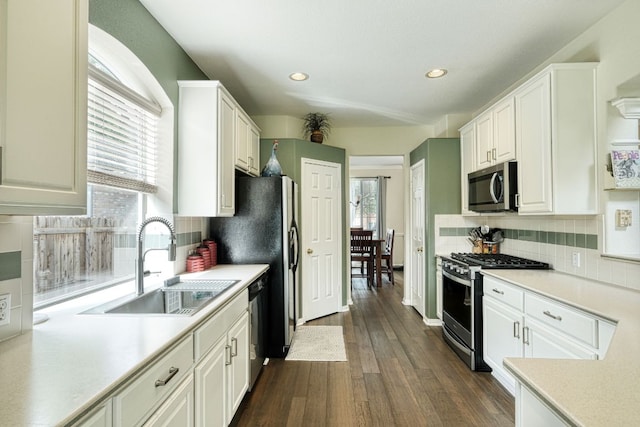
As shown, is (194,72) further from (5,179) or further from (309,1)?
(5,179)

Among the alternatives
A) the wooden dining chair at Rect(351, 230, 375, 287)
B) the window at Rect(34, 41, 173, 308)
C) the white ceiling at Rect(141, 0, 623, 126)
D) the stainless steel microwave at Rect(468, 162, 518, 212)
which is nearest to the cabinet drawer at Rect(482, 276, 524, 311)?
the stainless steel microwave at Rect(468, 162, 518, 212)

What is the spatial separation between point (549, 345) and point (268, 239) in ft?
7.14

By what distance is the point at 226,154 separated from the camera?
2.54 metres

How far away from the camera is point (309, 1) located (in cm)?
191

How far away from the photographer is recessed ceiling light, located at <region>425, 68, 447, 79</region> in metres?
2.83

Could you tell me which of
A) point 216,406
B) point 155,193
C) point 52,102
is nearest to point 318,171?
point 155,193

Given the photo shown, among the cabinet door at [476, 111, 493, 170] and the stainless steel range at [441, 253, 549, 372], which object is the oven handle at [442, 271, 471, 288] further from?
the cabinet door at [476, 111, 493, 170]

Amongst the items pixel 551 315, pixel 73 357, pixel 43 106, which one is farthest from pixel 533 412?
pixel 43 106

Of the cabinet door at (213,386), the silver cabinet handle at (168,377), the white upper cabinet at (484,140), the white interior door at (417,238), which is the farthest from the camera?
the white interior door at (417,238)

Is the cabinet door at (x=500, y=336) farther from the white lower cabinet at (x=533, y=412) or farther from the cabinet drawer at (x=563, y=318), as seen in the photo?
the white lower cabinet at (x=533, y=412)

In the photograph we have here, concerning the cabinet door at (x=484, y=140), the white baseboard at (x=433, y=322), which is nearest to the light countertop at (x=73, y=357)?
the cabinet door at (x=484, y=140)

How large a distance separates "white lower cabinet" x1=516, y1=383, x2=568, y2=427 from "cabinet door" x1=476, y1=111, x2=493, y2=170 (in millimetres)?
2538

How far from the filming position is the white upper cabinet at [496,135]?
2.64 metres

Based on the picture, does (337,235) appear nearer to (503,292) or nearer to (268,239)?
(268,239)
